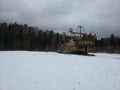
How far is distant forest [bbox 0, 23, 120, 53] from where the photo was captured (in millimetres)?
83000

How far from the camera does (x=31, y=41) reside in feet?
303

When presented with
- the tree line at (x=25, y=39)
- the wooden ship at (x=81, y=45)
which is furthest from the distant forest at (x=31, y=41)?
the wooden ship at (x=81, y=45)

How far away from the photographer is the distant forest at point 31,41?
8300 cm

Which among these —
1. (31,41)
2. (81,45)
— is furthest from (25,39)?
(81,45)

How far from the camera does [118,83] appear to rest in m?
8.61

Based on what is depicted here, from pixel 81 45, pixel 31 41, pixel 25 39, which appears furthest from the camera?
pixel 31 41

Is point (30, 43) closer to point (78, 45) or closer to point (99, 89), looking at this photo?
point (78, 45)

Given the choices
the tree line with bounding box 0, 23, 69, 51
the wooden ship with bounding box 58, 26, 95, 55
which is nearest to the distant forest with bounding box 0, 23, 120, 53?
the tree line with bounding box 0, 23, 69, 51

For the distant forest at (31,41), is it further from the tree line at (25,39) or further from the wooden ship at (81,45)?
the wooden ship at (81,45)

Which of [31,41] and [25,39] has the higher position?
[25,39]

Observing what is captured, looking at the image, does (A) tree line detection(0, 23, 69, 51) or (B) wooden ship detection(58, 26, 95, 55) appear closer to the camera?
(B) wooden ship detection(58, 26, 95, 55)

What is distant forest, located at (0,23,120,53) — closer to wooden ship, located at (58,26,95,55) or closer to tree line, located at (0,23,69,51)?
tree line, located at (0,23,69,51)

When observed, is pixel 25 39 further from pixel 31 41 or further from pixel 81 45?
pixel 81 45

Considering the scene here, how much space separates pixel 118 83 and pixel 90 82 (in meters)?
1.32
